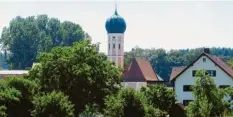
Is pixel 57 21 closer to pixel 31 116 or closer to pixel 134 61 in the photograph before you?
pixel 134 61

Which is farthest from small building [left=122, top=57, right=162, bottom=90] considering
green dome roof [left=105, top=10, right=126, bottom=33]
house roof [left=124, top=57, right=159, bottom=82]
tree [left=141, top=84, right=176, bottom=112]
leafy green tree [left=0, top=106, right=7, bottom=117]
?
leafy green tree [left=0, top=106, right=7, bottom=117]

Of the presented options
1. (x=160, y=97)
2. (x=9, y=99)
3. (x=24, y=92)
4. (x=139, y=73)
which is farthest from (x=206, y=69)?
(x=139, y=73)

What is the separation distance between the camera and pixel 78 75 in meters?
49.0

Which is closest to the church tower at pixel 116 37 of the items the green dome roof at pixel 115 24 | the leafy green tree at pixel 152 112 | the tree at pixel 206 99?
the green dome roof at pixel 115 24

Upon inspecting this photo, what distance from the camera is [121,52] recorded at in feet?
409

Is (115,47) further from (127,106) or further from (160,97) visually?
(127,106)

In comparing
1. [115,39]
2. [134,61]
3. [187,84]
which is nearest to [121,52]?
[115,39]

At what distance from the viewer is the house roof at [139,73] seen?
94.1 meters

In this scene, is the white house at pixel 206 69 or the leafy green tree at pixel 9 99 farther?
the white house at pixel 206 69

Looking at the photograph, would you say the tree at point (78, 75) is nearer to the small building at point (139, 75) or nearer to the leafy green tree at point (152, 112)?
the leafy green tree at point (152, 112)

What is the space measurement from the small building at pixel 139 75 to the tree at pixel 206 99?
42.9m

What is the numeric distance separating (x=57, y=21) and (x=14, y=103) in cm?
10893

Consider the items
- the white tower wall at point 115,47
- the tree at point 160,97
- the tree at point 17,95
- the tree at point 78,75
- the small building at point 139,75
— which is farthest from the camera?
the white tower wall at point 115,47

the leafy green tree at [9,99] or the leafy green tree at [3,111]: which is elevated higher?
the leafy green tree at [9,99]
